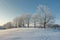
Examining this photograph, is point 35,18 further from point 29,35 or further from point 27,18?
point 29,35

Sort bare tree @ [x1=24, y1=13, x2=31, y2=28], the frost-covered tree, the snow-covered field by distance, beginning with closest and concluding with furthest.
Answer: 1. the snow-covered field
2. bare tree @ [x1=24, y1=13, x2=31, y2=28]
3. the frost-covered tree

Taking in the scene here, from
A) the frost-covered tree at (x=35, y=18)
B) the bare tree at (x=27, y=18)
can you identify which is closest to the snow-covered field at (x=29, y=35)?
the bare tree at (x=27, y=18)

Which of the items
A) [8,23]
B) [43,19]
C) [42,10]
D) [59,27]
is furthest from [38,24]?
[8,23]

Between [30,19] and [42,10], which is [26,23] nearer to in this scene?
[30,19]

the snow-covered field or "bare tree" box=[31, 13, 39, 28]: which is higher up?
"bare tree" box=[31, 13, 39, 28]

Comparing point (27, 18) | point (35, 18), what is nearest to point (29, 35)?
point (27, 18)

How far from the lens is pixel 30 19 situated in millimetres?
15695

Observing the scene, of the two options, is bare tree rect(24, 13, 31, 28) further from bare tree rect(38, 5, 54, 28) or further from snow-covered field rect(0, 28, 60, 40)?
snow-covered field rect(0, 28, 60, 40)

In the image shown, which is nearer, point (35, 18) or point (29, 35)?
point (29, 35)

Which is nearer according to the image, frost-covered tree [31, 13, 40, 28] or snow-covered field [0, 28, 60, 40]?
snow-covered field [0, 28, 60, 40]

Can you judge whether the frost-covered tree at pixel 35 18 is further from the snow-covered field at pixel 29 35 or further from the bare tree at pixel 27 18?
the snow-covered field at pixel 29 35

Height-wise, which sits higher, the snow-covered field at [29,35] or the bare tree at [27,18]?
the bare tree at [27,18]

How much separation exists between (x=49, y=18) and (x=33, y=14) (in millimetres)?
2498

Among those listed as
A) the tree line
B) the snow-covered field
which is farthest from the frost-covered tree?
the snow-covered field
